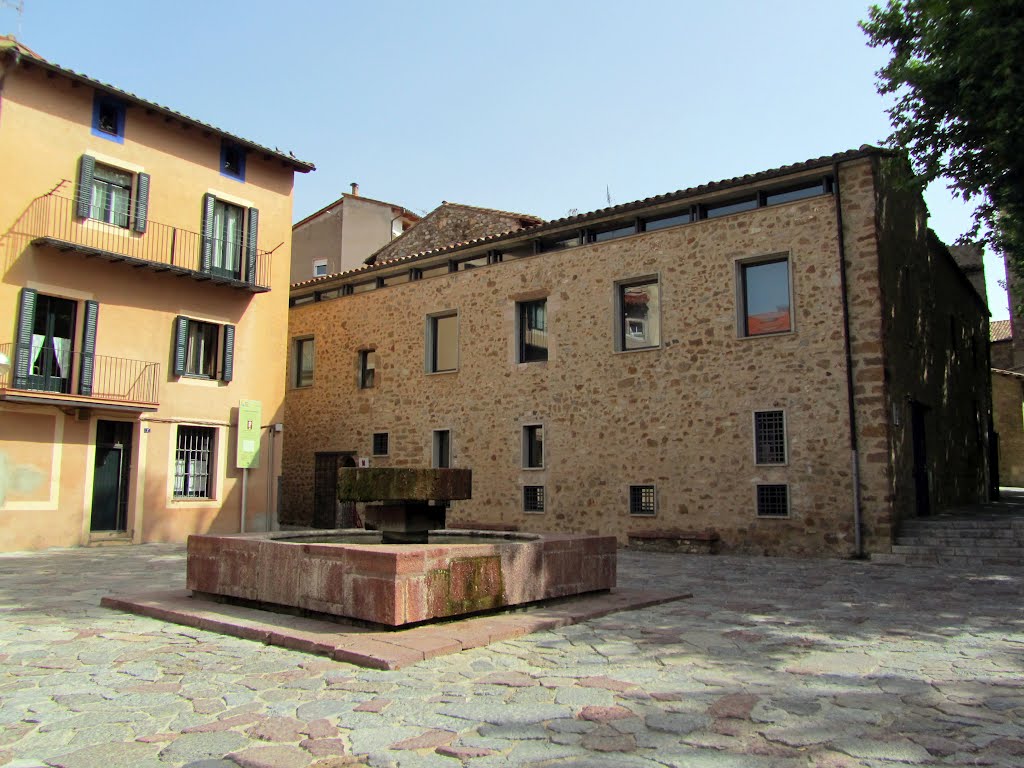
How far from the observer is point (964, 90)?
36.8 feet

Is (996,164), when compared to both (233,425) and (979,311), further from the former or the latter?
(233,425)

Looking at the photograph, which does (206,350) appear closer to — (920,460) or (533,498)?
(533,498)

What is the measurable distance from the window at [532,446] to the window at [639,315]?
2.58 meters

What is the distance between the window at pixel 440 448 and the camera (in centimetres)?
1820

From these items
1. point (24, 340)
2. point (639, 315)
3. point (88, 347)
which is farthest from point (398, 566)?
point (88, 347)

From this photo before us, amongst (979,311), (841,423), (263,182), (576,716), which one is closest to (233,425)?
(263,182)

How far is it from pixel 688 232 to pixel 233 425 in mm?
10647

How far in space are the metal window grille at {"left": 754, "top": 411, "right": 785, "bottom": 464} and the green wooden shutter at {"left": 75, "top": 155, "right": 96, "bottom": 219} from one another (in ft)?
43.4

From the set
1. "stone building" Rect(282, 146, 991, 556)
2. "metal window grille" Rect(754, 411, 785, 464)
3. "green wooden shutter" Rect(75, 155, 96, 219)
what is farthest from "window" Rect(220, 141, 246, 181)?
"metal window grille" Rect(754, 411, 785, 464)

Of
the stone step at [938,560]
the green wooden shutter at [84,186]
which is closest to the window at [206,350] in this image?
the green wooden shutter at [84,186]

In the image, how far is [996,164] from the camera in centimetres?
1191

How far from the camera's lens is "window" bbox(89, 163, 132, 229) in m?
15.6

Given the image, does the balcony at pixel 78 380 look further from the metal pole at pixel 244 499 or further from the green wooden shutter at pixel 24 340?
the metal pole at pixel 244 499

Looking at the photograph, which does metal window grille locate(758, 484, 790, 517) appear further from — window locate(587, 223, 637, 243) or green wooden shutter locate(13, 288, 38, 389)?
green wooden shutter locate(13, 288, 38, 389)
